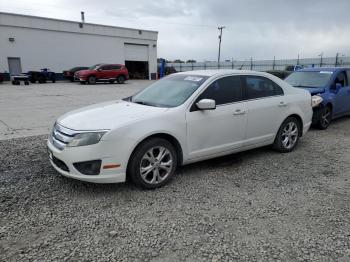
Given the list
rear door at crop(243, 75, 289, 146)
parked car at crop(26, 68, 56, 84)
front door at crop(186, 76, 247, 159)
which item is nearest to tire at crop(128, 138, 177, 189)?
front door at crop(186, 76, 247, 159)

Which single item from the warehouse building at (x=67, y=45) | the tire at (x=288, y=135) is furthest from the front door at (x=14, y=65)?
the tire at (x=288, y=135)

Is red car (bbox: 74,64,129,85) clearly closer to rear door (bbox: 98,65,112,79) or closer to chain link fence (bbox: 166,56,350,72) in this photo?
rear door (bbox: 98,65,112,79)

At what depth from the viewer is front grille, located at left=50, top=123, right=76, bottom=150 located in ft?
12.3

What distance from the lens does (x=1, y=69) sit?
1134 inches

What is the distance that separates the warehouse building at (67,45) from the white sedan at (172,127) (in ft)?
96.6

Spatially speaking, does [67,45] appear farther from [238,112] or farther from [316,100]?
[238,112]

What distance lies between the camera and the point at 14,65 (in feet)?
97.3

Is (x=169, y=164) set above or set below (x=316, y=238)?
above

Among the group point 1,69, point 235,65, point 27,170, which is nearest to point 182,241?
point 27,170

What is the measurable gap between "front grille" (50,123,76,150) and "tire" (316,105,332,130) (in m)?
6.46

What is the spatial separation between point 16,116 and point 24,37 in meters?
23.8

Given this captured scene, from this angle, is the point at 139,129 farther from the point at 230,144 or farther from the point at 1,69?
the point at 1,69

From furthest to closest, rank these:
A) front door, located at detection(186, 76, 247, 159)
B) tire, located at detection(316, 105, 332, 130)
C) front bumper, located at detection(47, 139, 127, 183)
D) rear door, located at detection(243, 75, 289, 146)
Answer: tire, located at detection(316, 105, 332, 130) → rear door, located at detection(243, 75, 289, 146) → front door, located at detection(186, 76, 247, 159) → front bumper, located at detection(47, 139, 127, 183)

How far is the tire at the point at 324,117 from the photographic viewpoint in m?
7.76
